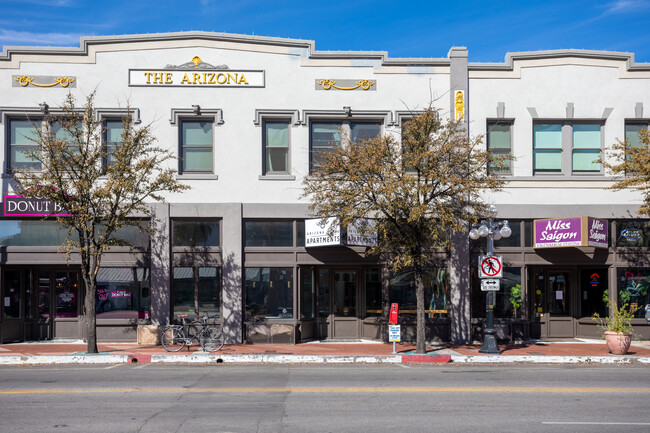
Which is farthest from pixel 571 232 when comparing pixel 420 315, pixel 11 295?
pixel 11 295

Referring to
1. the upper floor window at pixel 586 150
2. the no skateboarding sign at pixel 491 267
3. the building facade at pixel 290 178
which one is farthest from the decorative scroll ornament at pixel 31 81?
the upper floor window at pixel 586 150

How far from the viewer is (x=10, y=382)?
1285 cm

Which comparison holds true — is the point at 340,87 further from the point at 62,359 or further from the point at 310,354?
the point at 62,359

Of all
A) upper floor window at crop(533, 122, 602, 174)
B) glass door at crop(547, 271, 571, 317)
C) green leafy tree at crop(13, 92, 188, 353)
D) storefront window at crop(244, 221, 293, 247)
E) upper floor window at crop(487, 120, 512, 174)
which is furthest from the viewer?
glass door at crop(547, 271, 571, 317)

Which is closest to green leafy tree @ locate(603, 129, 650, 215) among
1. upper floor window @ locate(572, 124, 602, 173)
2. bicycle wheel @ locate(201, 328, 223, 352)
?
upper floor window @ locate(572, 124, 602, 173)

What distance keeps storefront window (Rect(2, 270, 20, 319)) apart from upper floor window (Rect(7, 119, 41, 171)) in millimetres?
3259

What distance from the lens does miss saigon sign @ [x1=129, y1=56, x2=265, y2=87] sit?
19.5 metres

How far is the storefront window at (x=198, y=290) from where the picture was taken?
63.6ft

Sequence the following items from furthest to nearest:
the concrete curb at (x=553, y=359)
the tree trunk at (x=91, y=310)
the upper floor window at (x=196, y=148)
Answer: the upper floor window at (x=196, y=148), the tree trunk at (x=91, y=310), the concrete curb at (x=553, y=359)

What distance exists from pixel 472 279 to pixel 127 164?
10.5 metres

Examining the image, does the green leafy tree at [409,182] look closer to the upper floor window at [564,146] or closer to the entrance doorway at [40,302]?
the upper floor window at [564,146]

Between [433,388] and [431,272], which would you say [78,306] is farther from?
[433,388]

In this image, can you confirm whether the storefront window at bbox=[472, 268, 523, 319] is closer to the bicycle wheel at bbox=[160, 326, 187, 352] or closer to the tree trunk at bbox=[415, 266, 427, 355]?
the tree trunk at bbox=[415, 266, 427, 355]

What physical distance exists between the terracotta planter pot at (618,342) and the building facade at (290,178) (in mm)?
2850
